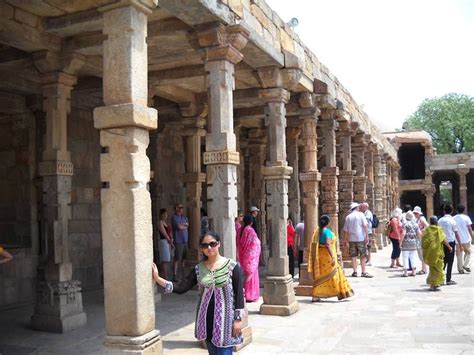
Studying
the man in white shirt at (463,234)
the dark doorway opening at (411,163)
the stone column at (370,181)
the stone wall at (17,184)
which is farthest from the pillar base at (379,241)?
the dark doorway opening at (411,163)

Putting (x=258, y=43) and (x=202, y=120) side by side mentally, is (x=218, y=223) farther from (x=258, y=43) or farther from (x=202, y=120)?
(x=202, y=120)

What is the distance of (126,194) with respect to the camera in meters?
4.14

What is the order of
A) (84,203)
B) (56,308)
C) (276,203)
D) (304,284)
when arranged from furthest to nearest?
(84,203) → (304,284) → (276,203) → (56,308)

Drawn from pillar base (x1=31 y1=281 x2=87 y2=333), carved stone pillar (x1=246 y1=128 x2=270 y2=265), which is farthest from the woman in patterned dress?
carved stone pillar (x1=246 y1=128 x2=270 y2=265)

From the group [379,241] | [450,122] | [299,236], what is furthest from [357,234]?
[450,122]

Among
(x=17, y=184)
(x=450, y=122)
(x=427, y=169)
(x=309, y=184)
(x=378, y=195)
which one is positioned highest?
(x=450, y=122)

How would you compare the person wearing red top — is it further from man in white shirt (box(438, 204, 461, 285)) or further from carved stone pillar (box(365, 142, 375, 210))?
carved stone pillar (box(365, 142, 375, 210))

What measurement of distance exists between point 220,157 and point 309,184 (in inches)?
170

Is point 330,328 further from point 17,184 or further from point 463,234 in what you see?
point 17,184

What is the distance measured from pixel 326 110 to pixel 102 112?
313 inches

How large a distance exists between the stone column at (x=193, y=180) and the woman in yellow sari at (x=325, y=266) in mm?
3035

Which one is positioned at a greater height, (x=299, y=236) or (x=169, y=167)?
(x=169, y=167)

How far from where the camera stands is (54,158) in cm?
723

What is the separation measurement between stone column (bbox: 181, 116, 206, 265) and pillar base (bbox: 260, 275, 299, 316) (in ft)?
10.8
